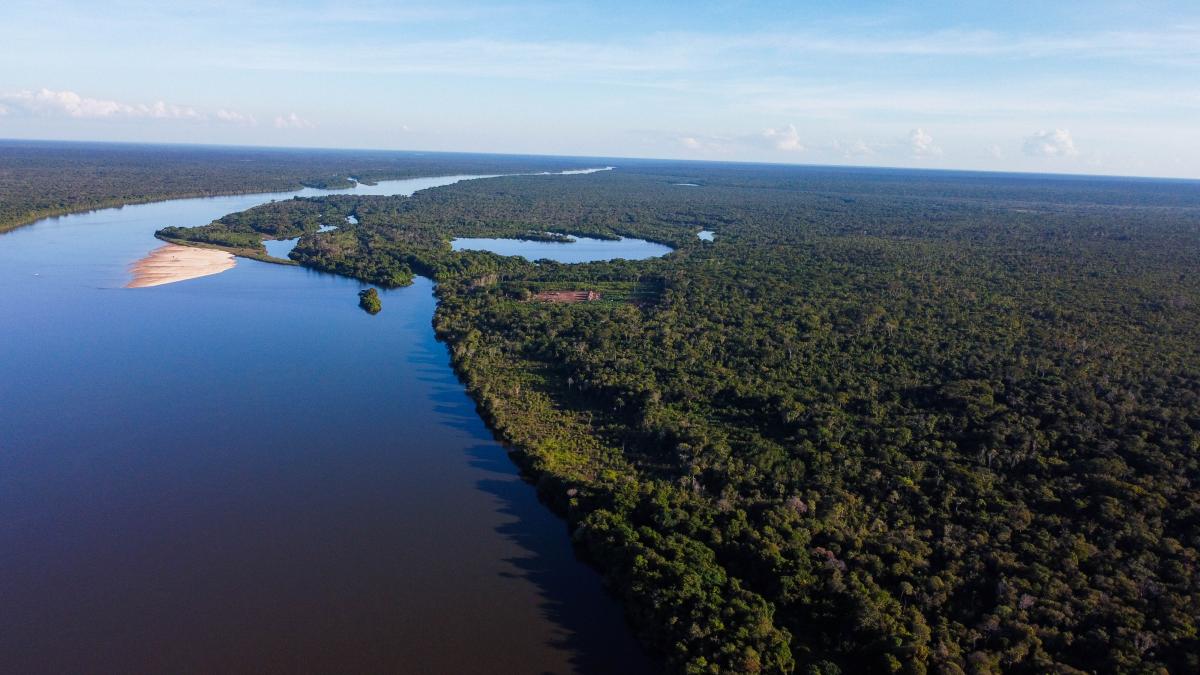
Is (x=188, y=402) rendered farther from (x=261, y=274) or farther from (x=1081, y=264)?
(x=1081, y=264)

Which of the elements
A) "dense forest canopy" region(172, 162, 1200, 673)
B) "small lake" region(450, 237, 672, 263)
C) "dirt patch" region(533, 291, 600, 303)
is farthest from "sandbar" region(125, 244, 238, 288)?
"dirt patch" region(533, 291, 600, 303)

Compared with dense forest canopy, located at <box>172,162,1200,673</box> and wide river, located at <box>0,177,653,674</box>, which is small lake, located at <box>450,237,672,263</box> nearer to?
dense forest canopy, located at <box>172,162,1200,673</box>

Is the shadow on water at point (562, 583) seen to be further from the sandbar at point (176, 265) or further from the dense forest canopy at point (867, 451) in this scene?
the sandbar at point (176, 265)

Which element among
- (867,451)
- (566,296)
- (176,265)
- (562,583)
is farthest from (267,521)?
(176,265)

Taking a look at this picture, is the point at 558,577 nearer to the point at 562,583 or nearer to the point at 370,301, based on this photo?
the point at 562,583

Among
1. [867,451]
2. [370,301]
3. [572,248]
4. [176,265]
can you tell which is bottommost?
[867,451]

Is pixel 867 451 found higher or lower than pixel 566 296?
lower
